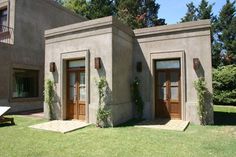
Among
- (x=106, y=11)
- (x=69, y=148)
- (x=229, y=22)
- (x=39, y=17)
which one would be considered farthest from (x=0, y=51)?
(x=229, y=22)

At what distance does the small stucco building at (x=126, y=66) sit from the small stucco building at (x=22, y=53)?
157 inches

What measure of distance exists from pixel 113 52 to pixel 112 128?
3.12m

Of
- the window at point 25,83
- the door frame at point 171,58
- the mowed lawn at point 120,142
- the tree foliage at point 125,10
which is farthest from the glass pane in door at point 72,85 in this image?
the tree foliage at point 125,10

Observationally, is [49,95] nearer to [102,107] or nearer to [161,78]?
[102,107]

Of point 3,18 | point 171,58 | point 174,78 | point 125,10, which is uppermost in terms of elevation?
point 125,10

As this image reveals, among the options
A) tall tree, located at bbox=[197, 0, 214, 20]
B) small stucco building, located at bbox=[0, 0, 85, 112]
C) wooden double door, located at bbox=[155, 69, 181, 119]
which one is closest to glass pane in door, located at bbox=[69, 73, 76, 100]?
wooden double door, located at bbox=[155, 69, 181, 119]

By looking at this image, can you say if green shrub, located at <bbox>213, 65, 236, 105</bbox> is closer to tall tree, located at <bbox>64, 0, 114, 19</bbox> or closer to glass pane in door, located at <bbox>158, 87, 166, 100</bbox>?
glass pane in door, located at <bbox>158, 87, 166, 100</bbox>

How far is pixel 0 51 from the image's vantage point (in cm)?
1395

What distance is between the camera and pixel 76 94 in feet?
36.0

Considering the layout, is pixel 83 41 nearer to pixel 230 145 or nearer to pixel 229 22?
pixel 230 145

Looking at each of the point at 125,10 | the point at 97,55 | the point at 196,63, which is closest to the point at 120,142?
the point at 97,55

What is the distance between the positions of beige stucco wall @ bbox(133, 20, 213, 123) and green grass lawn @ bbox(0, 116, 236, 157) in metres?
1.66

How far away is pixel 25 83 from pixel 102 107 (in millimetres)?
8267

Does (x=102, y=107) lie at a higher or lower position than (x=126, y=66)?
lower
